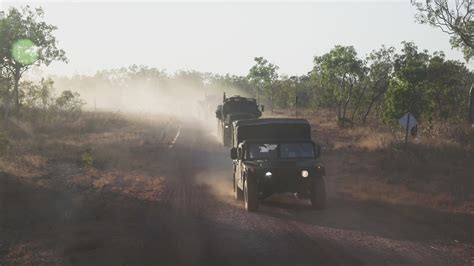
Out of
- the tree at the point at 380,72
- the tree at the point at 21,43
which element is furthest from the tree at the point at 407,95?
the tree at the point at 21,43

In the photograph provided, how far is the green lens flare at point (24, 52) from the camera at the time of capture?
1373 inches

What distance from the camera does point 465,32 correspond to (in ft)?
94.2

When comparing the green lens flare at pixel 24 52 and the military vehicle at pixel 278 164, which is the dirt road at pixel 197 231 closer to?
the military vehicle at pixel 278 164

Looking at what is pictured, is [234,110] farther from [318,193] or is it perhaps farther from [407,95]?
[318,193]

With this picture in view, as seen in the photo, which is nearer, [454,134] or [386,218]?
[386,218]

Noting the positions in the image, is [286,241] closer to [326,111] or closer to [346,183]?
[346,183]

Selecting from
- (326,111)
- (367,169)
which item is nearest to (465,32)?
(367,169)

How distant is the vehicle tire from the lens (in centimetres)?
1257

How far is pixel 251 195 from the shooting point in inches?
496

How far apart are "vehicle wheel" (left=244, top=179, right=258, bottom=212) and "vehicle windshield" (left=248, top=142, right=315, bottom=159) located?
3.35 ft

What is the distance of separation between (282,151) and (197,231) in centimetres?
359

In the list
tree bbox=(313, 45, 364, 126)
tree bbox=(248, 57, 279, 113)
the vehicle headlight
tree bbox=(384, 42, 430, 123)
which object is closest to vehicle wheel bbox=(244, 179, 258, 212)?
the vehicle headlight

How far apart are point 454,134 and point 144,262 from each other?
70.5 feet

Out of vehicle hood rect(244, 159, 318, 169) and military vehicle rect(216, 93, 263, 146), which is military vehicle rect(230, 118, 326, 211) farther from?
military vehicle rect(216, 93, 263, 146)
